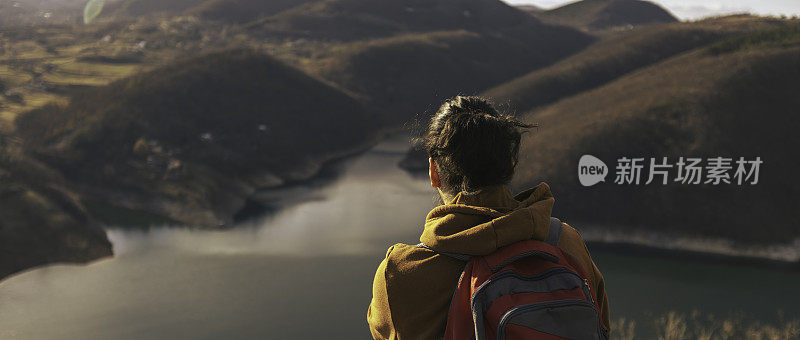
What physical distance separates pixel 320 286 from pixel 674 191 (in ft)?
91.7

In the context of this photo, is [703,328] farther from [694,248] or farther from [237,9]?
[237,9]

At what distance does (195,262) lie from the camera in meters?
39.4

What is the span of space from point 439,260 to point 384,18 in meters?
143

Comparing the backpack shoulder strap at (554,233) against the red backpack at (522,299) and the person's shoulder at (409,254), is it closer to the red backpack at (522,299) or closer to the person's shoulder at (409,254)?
the red backpack at (522,299)

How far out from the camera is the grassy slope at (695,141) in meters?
42.1

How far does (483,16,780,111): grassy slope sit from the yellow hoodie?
257 ft

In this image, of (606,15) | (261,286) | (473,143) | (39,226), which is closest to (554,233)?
(473,143)

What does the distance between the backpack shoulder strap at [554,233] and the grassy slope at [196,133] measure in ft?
157

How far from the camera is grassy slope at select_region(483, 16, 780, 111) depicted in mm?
84250

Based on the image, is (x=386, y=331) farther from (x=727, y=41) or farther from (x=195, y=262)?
(x=727, y=41)

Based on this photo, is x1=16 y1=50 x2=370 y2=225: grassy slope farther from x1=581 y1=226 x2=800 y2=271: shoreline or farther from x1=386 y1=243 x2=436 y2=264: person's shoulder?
x1=386 y1=243 x2=436 y2=264: person's shoulder

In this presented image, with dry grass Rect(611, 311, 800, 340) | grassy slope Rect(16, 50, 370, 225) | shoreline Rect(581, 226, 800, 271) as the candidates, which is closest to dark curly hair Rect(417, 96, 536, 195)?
dry grass Rect(611, 311, 800, 340)

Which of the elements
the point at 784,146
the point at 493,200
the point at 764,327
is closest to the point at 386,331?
the point at 493,200

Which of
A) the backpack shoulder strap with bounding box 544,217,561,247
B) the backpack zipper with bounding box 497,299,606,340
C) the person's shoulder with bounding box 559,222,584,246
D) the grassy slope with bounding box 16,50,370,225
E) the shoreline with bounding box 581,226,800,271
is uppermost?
the backpack shoulder strap with bounding box 544,217,561,247
